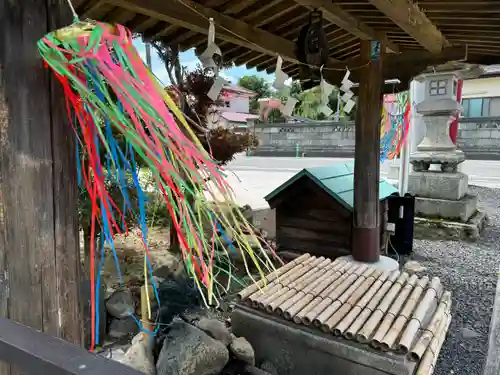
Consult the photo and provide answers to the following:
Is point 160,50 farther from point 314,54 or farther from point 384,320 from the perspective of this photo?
point 384,320

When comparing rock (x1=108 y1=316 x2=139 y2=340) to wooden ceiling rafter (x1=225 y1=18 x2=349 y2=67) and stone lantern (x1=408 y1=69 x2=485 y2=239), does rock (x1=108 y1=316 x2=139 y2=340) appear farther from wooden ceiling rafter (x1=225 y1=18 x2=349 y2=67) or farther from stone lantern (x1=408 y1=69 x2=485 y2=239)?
stone lantern (x1=408 y1=69 x2=485 y2=239)

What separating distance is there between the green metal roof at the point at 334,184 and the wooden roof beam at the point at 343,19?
1.65 meters

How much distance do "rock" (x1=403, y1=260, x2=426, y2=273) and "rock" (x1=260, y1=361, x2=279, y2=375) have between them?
2.59 metres

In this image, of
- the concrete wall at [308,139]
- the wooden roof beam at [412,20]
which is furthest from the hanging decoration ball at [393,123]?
the concrete wall at [308,139]

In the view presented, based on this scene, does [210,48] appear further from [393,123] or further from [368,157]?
[393,123]

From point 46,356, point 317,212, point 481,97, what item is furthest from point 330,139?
point 46,356

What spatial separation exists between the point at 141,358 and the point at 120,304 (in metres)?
0.96

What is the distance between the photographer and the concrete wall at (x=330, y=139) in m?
18.8

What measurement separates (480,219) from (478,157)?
1427 cm

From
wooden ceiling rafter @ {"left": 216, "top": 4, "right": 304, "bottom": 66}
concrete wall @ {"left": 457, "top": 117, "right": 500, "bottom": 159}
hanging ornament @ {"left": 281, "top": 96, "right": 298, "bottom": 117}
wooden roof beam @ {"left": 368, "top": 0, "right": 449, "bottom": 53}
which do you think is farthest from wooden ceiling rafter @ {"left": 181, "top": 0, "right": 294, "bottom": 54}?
concrete wall @ {"left": 457, "top": 117, "right": 500, "bottom": 159}

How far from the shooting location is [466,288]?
4.39m

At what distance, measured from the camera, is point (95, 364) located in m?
0.82

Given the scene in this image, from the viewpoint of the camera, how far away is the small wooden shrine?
183 inches

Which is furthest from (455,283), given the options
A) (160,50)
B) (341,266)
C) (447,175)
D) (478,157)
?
(478,157)
